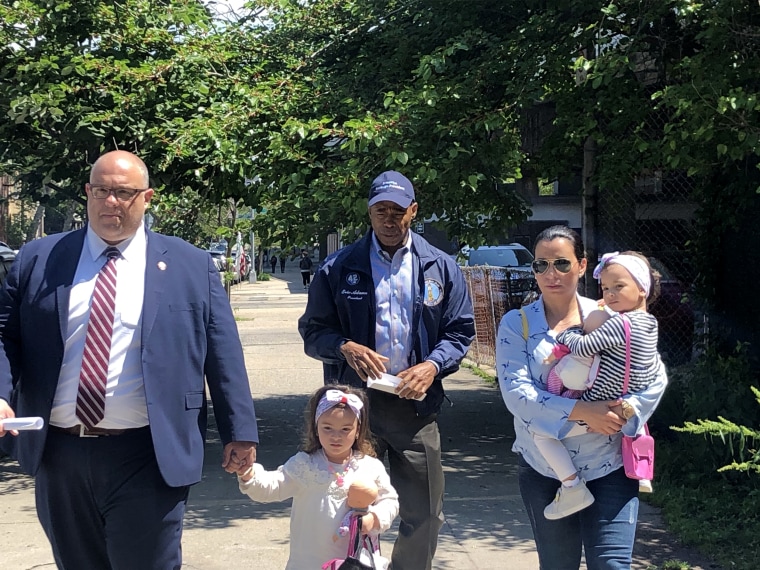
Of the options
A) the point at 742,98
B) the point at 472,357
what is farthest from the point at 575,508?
the point at 472,357

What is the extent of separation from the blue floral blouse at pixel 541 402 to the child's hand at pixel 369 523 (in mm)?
640

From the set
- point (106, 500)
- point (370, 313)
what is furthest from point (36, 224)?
point (106, 500)

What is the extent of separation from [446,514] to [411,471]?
209cm

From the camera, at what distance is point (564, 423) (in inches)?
129

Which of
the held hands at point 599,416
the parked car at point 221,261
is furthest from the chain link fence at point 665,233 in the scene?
the held hands at point 599,416

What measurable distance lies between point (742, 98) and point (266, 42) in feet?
15.1

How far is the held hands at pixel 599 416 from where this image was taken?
10.5 ft

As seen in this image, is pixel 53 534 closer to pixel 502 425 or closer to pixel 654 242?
pixel 502 425

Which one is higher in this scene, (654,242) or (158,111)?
(158,111)

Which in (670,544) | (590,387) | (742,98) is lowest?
(670,544)

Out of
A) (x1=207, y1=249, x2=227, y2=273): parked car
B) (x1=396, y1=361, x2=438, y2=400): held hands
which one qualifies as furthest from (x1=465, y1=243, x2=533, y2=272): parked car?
(x1=396, y1=361, x2=438, y2=400): held hands

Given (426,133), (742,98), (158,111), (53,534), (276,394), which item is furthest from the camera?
(276,394)

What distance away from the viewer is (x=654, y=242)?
933 cm

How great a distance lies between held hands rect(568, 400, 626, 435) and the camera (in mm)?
3213
